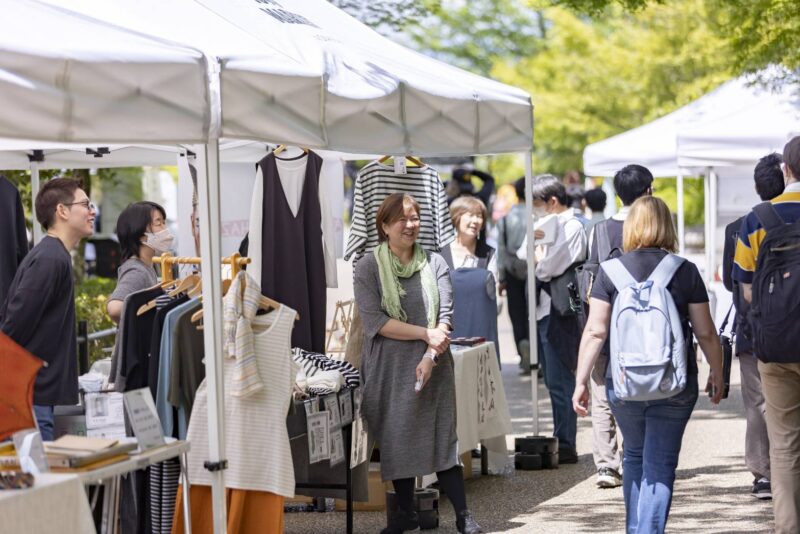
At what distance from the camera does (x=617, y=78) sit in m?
32.2

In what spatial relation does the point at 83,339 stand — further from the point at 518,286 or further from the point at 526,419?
the point at 518,286

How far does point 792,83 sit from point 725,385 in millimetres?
6403

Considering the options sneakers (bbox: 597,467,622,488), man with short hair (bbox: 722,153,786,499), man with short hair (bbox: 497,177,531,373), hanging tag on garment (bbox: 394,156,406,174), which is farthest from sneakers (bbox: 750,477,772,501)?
man with short hair (bbox: 497,177,531,373)

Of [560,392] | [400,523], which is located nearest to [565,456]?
[560,392]

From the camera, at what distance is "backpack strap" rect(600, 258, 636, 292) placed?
20.1ft

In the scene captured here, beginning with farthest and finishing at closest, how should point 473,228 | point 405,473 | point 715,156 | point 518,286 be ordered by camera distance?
point 518,286 → point 715,156 → point 473,228 → point 405,473

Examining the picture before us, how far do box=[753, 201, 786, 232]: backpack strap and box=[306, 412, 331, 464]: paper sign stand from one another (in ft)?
8.00

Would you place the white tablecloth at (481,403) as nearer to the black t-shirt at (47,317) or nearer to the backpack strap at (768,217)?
the backpack strap at (768,217)

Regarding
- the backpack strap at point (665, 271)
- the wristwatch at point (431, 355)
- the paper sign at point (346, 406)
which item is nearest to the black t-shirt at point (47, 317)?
the paper sign at point (346, 406)

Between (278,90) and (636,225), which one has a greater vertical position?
(278,90)

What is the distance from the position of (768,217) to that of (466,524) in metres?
2.36

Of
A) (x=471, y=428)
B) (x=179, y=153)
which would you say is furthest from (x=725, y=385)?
(x=179, y=153)

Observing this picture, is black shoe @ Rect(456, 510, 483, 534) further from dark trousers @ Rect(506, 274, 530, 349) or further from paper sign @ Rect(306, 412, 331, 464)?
dark trousers @ Rect(506, 274, 530, 349)

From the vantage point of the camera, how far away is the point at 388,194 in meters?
8.42
